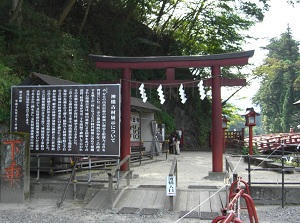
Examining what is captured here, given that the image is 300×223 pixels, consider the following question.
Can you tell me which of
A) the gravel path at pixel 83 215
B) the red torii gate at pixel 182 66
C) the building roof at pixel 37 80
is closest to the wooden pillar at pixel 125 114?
the red torii gate at pixel 182 66

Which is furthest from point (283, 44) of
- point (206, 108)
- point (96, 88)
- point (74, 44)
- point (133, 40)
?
point (96, 88)

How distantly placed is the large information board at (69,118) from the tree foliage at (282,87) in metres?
42.3

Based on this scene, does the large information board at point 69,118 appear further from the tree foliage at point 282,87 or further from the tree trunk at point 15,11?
the tree foliage at point 282,87

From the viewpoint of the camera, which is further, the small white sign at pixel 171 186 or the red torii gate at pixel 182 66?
the red torii gate at pixel 182 66

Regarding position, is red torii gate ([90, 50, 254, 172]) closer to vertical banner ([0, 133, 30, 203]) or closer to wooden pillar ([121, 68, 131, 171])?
wooden pillar ([121, 68, 131, 171])

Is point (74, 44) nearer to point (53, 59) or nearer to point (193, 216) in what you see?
point (53, 59)

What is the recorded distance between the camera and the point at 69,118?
981cm

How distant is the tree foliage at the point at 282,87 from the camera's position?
5116 centimetres

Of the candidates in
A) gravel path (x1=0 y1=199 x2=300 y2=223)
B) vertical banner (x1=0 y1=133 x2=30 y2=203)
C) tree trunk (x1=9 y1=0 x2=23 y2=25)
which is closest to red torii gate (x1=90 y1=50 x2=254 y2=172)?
gravel path (x1=0 y1=199 x2=300 y2=223)

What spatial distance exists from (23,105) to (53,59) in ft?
24.3

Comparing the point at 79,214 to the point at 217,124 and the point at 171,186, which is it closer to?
the point at 171,186

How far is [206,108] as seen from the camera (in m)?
33.2

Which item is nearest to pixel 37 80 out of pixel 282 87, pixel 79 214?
pixel 79 214

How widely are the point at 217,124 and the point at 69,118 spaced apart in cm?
486
